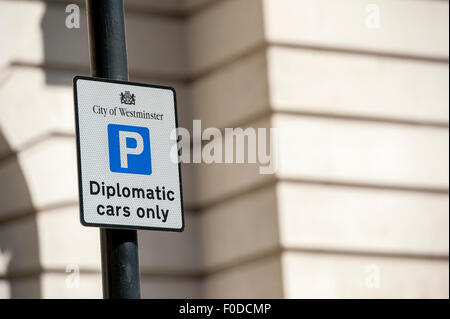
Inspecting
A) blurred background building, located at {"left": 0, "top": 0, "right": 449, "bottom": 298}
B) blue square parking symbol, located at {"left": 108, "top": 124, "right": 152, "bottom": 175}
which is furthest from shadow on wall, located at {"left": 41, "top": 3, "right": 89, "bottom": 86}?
blue square parking symbol, located at {"left": 108, "top": 124, "right": 152, "bottom": 175}

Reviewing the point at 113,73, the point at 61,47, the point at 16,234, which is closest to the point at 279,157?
the point at 61,47

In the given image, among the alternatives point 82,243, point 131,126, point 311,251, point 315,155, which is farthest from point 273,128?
point 131,126

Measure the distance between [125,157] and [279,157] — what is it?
12.4ft

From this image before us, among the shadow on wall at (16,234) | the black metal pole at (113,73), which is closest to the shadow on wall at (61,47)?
the shadow on wall at (16,234)

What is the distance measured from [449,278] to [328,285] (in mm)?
1090

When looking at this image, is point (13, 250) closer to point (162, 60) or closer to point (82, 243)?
point (82, 243)

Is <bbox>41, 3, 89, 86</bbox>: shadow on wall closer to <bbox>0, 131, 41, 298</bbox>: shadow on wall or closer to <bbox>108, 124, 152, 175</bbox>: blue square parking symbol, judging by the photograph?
<bbox>0, 131, 41, 298</bbox>: shadow on wall

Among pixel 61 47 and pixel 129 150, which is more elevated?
pixel 61 47

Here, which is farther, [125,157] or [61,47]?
[61,47]

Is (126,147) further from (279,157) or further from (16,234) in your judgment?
(16,234)

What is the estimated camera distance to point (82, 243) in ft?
26.9

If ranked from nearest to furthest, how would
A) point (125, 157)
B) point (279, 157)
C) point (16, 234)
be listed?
point (125, 157) < point (279, 157) < point (16, 234)

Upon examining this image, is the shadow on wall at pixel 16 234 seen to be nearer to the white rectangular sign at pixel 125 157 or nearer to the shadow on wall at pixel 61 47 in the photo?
the shadow on wall at pixel 61 47

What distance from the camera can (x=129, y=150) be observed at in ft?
13.6
